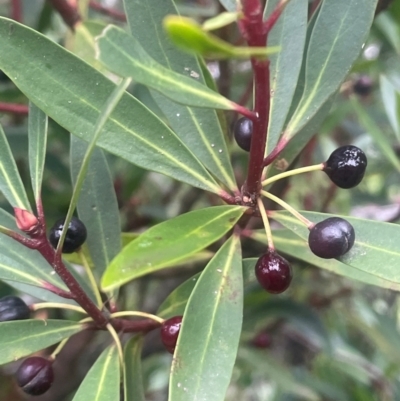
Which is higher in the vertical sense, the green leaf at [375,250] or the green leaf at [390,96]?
the green leaf at [375,250]

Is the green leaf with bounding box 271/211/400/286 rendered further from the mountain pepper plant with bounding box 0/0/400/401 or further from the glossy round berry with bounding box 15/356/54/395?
the glossy round berry with bounding box 15/356/54/395

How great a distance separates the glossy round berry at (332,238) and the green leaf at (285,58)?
15 cm

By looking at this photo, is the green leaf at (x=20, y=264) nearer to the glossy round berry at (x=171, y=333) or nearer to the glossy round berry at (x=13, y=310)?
the glossy round berry at (x=13, y=310)

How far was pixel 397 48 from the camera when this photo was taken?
1.45m

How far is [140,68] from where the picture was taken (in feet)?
1.39

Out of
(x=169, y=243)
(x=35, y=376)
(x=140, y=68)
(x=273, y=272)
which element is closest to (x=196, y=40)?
(x=140, y=68)

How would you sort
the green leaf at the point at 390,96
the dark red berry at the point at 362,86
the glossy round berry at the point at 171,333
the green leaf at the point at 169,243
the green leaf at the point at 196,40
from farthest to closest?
the dark red berry at the point at 362,86
the green leaf at the point at 390,96
the glossy round berry at the point at 171,333
the green leaf at the point at 169,243
the green leaf at the point at 196,40

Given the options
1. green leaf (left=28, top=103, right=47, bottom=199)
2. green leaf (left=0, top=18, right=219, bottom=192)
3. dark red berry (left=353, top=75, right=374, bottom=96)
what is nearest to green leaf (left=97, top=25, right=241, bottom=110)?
green leaf (left=0, top=18, right=219, bottom=192)

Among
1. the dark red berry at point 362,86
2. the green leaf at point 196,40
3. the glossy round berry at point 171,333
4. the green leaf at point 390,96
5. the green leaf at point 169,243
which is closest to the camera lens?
the green leaf at point 196,40

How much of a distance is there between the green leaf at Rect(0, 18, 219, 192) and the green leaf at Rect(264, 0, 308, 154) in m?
0.14

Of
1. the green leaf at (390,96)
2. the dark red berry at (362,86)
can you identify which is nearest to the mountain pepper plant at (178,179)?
the green leaf at (390,96)

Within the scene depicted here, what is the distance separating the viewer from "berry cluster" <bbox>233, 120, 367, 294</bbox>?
21.6 inches

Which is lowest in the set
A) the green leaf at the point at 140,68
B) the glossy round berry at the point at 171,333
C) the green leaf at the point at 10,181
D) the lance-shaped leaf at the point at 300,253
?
the glossy round berry at the point at 171,333

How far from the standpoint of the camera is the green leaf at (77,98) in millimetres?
546
